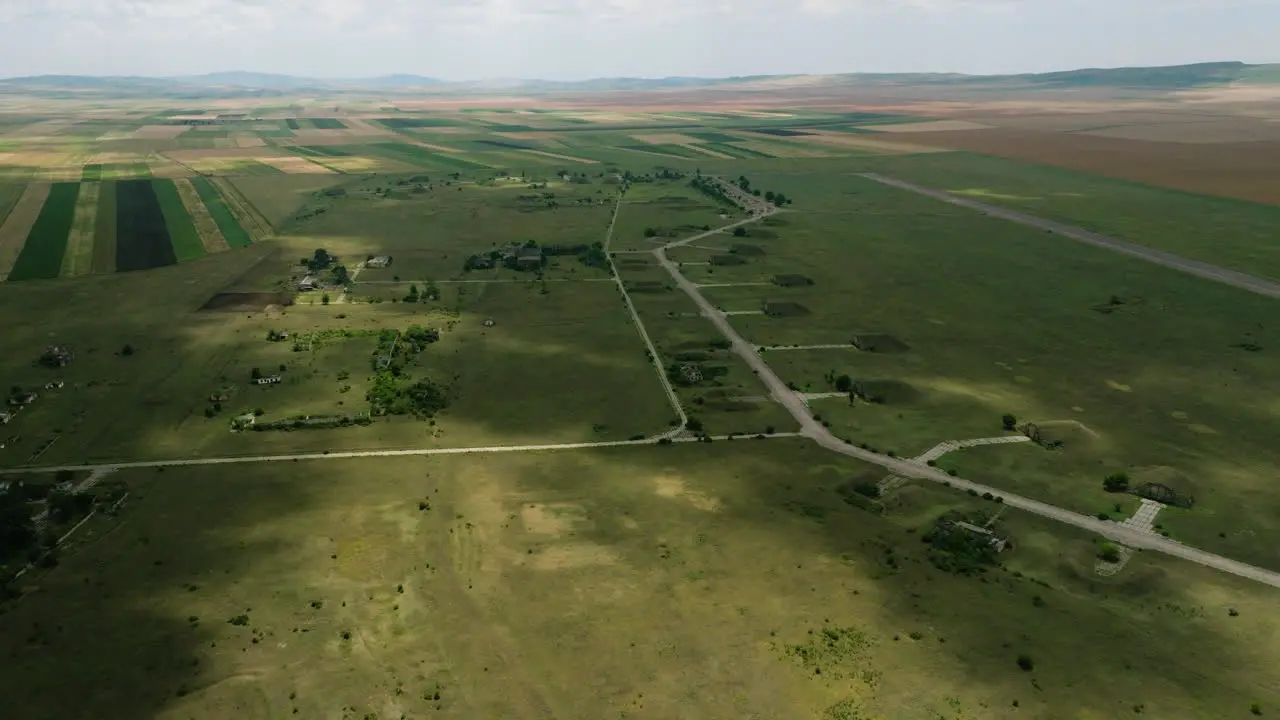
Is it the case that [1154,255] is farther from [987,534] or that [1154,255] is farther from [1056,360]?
[987,534]

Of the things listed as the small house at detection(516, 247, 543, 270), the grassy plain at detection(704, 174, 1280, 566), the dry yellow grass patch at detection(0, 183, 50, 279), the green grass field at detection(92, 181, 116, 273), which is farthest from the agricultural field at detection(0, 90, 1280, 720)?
the small house at detection(516, 247, 543, 270)

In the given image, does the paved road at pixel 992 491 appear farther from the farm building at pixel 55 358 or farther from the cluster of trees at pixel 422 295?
the farm building at pixel 55 358

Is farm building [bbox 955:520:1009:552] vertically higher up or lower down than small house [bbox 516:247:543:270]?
lower down

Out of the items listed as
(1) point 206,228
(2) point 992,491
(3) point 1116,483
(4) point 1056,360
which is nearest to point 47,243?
(1) point 206,228

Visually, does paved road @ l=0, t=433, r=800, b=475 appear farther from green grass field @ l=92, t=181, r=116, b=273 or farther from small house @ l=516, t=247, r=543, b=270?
green grass field @ l=92, t=181, r=116, b=273

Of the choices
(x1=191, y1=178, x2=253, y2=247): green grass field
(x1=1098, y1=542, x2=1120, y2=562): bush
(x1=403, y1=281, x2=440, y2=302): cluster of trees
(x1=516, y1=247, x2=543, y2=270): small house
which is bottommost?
(x1=1098, y1=542, x2=1120, y2=562): bush

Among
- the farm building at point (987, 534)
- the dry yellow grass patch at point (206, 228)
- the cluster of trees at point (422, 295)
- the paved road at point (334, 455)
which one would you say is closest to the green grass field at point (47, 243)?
the dry yellow grass patch at point (206, 228)

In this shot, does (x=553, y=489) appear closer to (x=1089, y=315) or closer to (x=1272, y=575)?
(x=1272, y=575)
